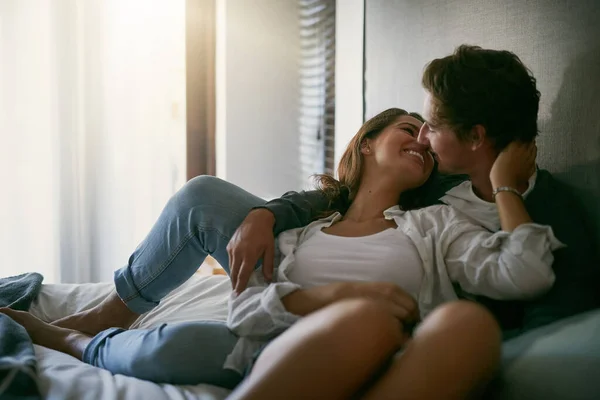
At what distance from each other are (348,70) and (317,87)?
0.77 ft

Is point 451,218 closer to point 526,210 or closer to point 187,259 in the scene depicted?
point 526,210

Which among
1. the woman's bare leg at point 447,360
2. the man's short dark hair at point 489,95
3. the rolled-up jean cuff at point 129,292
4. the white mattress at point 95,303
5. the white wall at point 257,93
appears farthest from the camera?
the white wall at point 257,93

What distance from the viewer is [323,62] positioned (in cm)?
→ 235

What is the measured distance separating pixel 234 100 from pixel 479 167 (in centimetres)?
166

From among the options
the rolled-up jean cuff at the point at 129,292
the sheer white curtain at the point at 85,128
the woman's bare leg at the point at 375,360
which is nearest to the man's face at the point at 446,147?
the woman's bare leg at the point at 375,360

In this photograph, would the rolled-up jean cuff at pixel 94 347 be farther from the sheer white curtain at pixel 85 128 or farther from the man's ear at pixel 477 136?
the sheer white curtain at pixel 85 128

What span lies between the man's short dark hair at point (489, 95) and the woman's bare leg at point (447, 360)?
18.6 inches

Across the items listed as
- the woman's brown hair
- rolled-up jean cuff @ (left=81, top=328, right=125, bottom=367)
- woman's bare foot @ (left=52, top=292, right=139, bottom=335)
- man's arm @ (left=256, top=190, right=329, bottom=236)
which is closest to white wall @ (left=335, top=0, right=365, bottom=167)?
the woman's brown hair

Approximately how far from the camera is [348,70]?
2182 mm

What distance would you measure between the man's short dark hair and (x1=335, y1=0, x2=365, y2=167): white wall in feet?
2.71

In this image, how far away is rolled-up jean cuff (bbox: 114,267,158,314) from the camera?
1.48 metres

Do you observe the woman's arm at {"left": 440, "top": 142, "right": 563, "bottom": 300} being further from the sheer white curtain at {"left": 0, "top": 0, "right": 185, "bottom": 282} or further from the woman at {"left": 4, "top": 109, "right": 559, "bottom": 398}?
the sheer white curtain at {"left": 0, "top": 0, "right": 185, "bottom": 282}

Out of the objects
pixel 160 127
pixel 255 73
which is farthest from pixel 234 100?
pixel 160 127

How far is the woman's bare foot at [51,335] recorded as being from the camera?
4.52 ft
